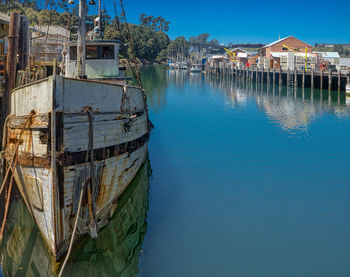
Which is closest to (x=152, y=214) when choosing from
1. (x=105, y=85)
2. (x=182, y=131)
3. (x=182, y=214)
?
(x=182, y=214)

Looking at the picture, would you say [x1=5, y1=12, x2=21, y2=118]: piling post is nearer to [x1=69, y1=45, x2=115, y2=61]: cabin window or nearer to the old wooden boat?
the old wooden boat

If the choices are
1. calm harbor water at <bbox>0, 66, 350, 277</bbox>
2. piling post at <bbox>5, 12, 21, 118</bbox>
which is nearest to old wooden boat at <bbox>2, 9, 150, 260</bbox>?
calm harbor water at <bbox>0, 66, 350, 277</bbox>

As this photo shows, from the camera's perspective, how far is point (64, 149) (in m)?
7.97

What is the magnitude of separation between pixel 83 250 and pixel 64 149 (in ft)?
7.97

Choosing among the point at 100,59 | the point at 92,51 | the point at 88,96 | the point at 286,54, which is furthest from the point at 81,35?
the point at 286,54

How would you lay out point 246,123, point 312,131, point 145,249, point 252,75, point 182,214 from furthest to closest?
point 252,75, point 246,123, point 312,131, point 182,214, point 145,249

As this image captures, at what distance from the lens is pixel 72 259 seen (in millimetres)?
8094

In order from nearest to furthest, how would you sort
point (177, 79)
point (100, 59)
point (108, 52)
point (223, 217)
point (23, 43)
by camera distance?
point (223, 217)
point (23, 43)
point (100, 59)
point (108, 52)
point (177, 79)

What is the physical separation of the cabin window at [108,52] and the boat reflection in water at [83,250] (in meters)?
6.12

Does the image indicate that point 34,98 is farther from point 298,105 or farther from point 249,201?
point 298,105

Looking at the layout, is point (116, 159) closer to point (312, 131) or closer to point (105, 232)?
point (105, 232)

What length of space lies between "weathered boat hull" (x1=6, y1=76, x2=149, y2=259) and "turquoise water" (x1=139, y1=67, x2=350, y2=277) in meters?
1.88

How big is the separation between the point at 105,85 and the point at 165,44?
135 metres

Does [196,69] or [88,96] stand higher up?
[196,69]
